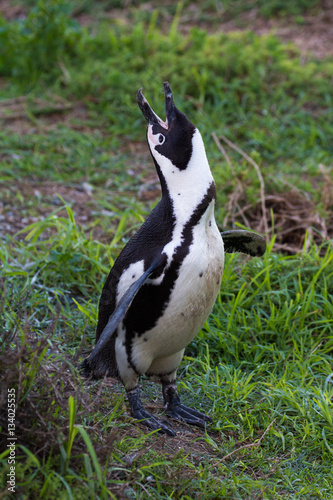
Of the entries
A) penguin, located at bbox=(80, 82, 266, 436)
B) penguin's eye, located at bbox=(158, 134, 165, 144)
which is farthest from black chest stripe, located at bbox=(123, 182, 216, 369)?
penguin's eye, located at bbox=(158, 134, 165, 144)

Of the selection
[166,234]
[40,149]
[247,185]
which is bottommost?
[40,149]

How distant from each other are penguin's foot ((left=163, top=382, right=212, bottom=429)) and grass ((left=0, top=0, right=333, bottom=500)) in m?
0.05

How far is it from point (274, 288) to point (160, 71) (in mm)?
3235

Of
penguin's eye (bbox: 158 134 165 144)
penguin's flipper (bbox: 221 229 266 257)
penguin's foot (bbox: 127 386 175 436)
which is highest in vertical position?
penguin's eye (bbox: 158 134 165 144)

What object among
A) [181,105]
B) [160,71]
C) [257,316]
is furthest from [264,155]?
[257,316]

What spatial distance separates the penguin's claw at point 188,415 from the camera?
2.59 metres

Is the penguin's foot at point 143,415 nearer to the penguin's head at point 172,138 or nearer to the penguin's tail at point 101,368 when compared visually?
the penguin's tail at point 101,368

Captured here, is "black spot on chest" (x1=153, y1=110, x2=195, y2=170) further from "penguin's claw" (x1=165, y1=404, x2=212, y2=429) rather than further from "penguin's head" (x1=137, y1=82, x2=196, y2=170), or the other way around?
"penguin's claw" (x1=165, y1=404, x2=212, y2=429)

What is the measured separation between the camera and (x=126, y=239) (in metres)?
3.90

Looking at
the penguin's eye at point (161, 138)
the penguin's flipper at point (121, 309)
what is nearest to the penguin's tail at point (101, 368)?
the penguin's flipper at point (121, 309)

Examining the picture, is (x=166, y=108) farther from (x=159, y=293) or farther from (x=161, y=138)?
(x=159, y=293)

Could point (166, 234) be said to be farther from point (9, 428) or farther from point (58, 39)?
point (58, 39)

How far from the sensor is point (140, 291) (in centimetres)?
232

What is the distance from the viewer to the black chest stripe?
2254 mm
